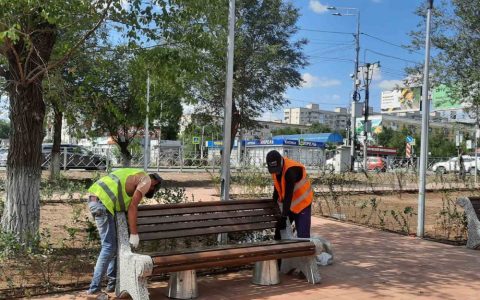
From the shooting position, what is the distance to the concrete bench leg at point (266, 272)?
577cm

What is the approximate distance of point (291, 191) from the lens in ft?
19.8

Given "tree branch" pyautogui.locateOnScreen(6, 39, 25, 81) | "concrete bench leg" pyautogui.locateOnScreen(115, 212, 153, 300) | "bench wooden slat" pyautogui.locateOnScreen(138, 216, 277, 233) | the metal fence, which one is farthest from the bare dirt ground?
the metal fence

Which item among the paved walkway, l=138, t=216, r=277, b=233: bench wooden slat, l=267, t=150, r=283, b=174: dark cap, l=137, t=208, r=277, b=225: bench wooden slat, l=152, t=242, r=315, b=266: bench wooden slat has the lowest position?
the paved walkway

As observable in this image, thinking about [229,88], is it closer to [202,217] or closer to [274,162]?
[274,162]

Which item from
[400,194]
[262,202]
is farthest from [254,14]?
[262,202]

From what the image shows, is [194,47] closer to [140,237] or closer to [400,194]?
[140,237]

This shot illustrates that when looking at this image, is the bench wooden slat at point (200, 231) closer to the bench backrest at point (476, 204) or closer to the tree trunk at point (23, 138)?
the tree trunk at point (23, 138)

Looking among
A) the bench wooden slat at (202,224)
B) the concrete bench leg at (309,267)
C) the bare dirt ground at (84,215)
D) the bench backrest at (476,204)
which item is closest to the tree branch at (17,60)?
the bare dirt ground at (84,215)

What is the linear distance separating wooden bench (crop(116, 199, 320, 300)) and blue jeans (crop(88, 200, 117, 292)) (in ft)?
0.45

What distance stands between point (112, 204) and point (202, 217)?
1104 mm

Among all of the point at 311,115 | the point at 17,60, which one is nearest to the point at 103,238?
the point at 17,60

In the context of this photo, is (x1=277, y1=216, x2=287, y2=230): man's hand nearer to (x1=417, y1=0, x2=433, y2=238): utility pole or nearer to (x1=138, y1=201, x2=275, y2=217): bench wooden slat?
(x1=138, y1=201, x2=275, y2=217): bench wooden slat

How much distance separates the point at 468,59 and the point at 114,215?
11672 millimetres

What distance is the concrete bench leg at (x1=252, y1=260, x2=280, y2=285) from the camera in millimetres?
5773
